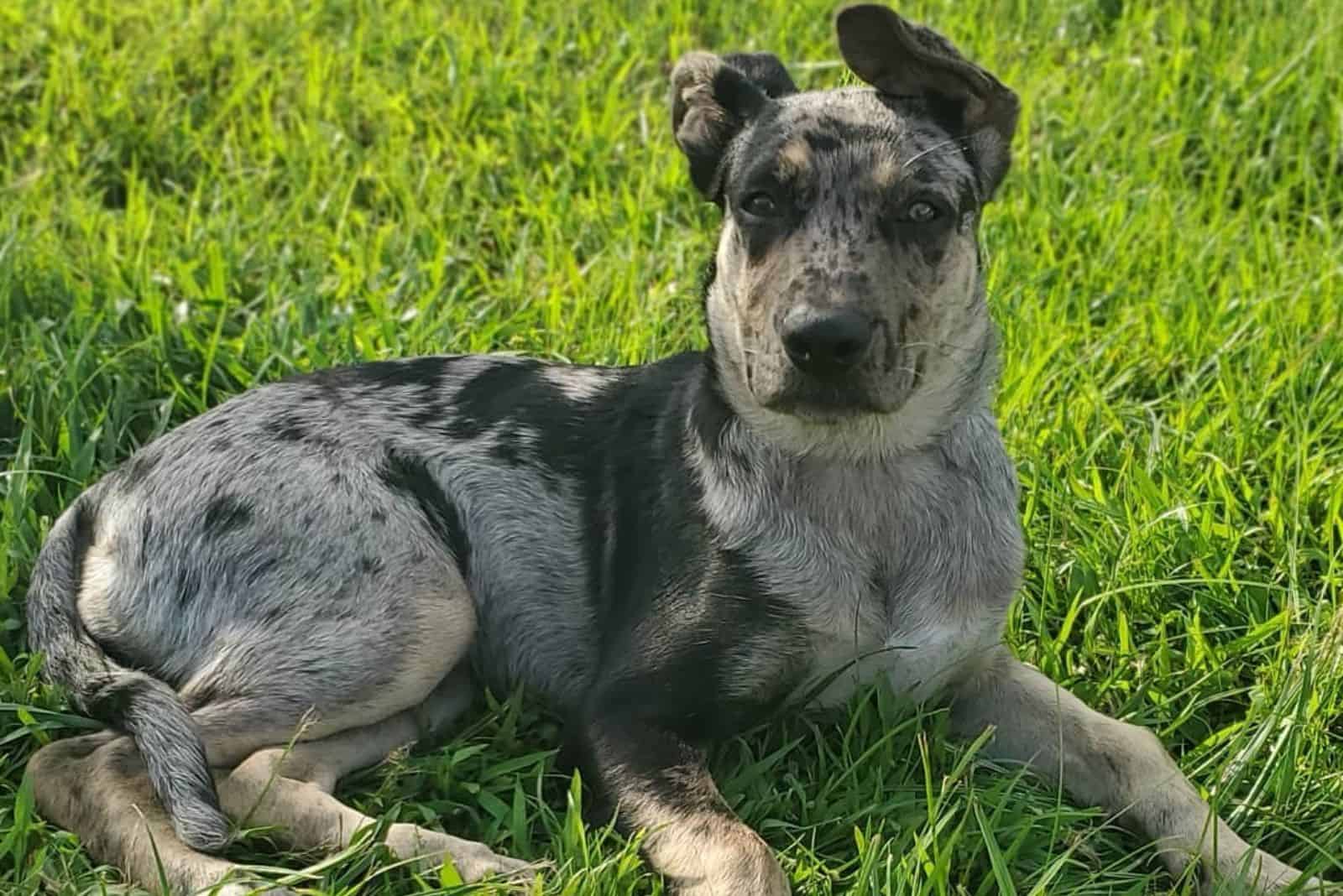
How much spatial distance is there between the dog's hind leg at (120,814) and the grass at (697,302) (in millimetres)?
84

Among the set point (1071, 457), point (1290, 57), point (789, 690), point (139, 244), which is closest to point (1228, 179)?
point (1290, 57)

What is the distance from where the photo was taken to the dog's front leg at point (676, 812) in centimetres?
385

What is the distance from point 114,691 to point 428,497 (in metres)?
0.94

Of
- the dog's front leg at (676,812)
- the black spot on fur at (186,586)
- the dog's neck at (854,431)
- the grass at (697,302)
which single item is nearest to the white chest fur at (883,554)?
the dog's neck at (854,431)

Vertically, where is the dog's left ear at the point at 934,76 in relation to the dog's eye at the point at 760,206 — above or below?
above

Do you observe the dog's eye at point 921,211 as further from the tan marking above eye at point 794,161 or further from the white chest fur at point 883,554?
the white chest fur at point 883,554

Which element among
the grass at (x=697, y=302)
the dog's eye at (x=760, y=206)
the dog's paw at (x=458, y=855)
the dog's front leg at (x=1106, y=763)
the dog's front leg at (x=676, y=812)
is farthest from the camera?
the grass at (x=697, y=302)

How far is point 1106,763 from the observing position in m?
4.36

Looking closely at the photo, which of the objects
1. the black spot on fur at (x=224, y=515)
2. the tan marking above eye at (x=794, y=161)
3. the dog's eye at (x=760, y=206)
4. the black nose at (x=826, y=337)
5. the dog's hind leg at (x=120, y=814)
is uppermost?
the tan marking above eye at (x=794, y=161)

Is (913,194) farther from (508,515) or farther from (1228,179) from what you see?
(1228,179)

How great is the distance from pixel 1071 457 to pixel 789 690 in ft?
4.99

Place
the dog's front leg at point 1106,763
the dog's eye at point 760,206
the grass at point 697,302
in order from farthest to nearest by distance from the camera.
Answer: the grass at point 697,302
the dog's eye at point 760,206
the dog's front leg at point 1106,763

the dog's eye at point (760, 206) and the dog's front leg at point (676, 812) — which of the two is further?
the dog's eye at point (760, 206)

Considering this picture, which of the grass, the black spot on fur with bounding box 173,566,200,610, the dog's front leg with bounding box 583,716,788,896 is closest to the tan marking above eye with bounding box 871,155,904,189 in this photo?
the grass
